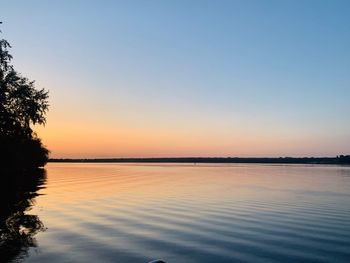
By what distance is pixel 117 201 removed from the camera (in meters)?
39.8

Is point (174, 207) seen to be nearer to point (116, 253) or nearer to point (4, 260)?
point (116, 253)

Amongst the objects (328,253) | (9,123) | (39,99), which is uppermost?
(39,99)

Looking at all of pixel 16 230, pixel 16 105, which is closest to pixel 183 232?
pixel 16 230

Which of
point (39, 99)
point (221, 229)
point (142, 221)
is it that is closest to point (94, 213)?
point (142, 221)

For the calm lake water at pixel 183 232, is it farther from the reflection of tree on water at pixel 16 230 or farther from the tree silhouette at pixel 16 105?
the tree silhouette at pixel 16 105

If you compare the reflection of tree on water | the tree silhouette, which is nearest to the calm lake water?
the reflection of tree on water

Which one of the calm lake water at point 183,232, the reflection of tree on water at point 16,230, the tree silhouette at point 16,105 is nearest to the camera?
the reflection of tree on water at point 16,230

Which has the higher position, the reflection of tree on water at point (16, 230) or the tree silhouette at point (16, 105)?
the tree silhouette at point (16, 105)

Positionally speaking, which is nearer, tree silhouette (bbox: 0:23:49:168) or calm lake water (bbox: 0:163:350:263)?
calm lake water (bbox: 0:163:350:263)

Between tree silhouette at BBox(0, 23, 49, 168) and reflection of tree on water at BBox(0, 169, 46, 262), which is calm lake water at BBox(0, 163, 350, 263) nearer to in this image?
reflection of tree on water at BBox(0, 169, 46, 262)

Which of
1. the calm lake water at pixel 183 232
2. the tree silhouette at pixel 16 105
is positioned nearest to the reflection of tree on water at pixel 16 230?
the calm lake water at pixel 183 232

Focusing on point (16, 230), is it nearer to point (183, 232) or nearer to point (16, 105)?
point (183, 232)

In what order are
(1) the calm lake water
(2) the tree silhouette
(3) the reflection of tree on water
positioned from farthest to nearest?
(2) the tree silhouette, (1) the calm lake water, (3) the reflection of tree on water

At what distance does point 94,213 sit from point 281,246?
1567 centimetres
